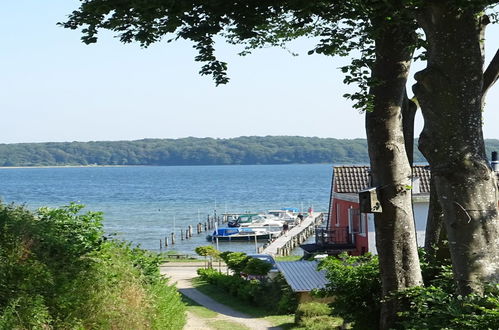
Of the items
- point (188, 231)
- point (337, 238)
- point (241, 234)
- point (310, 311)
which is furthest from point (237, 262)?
point (188, 231)

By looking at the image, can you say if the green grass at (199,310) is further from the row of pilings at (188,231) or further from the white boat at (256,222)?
the white boat at (256,222)

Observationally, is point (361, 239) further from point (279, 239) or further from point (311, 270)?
point (279, 239)

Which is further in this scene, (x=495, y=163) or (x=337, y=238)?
(x=337, y=238)

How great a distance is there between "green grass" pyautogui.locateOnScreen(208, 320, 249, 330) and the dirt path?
19 centimetres

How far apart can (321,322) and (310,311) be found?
1.37m

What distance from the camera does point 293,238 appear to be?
71.3 meters

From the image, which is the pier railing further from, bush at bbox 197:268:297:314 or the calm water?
the calm water

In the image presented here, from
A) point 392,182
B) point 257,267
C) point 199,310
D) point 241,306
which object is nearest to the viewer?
point 392,182

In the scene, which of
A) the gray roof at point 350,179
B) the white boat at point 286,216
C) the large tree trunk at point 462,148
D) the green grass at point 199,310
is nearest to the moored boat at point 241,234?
the white boat at point 286,216

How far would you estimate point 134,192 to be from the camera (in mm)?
167250

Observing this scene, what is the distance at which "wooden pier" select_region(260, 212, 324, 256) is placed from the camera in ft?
206

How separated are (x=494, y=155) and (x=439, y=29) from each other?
22.4 metres

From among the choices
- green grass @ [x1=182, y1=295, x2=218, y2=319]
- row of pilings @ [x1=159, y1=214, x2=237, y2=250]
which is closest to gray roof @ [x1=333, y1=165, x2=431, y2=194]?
green grass @ [x1=182, y1=295, x2=218, y2=319]

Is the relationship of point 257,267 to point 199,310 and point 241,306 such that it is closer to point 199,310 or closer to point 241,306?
point 241,306
